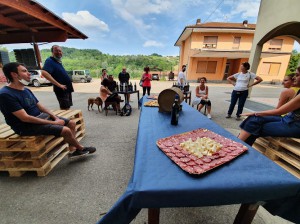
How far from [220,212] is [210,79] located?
58.2ft

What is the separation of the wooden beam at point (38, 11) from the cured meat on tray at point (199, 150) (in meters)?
7.16

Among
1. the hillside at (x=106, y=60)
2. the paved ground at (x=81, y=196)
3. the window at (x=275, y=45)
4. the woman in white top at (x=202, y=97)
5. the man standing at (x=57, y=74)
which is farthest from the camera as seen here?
the hillside at (x=106, y=60)

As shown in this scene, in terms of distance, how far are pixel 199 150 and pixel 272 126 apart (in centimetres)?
144

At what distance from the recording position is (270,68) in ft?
54.6

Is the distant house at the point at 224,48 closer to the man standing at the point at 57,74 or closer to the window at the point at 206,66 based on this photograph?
the window at the point at 206,66

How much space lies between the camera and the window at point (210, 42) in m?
16.2

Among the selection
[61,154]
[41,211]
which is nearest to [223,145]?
[41,211]

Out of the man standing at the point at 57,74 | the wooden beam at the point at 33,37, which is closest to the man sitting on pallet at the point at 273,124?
the man standing at the point at 57,74

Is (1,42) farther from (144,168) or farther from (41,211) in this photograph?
(144,168)

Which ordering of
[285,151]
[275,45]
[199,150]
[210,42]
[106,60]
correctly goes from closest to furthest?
[199,150] < [285,151] < [275,45] < [210,42] < [106,60]

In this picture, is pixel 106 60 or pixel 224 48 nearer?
pixel 224 48

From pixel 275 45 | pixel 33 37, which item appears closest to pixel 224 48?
pixel 275 45

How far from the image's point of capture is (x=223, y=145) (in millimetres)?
1254

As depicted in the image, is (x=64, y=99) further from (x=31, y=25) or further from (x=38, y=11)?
(x=31, y=25)
